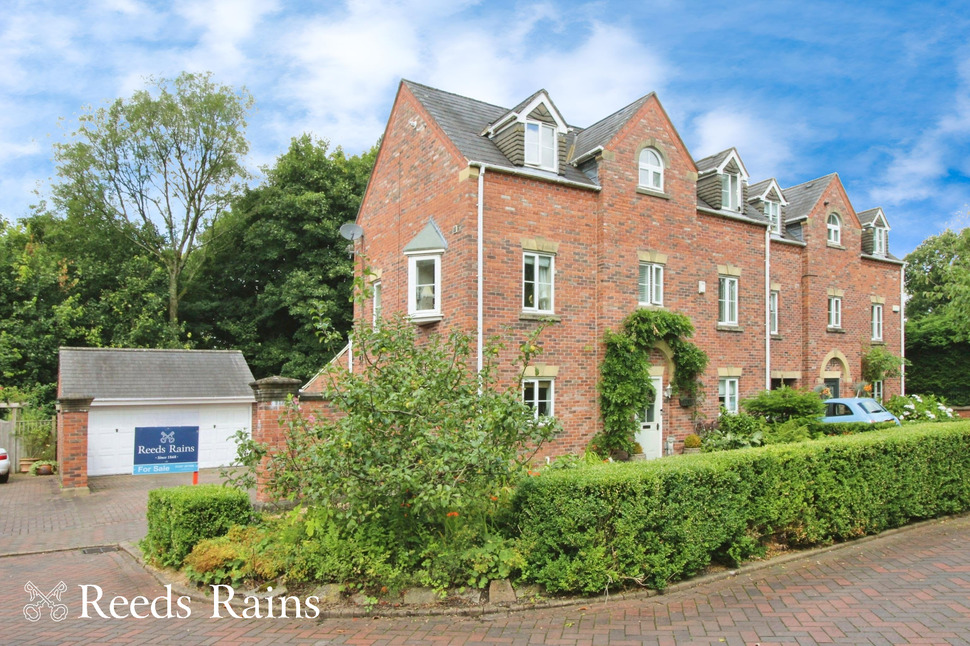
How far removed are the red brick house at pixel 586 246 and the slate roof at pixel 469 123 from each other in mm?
59

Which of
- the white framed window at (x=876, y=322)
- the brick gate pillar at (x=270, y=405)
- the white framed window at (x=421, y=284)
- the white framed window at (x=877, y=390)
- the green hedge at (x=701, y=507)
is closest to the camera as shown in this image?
the green hedge at (x=701, y=507)

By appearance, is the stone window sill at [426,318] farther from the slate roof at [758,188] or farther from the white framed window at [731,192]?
the slate roof at [758,188]

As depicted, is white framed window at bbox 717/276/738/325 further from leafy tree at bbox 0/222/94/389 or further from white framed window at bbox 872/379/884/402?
leafy tree at bbox 0/222/94/389

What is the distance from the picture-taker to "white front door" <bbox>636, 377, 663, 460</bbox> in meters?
16.4

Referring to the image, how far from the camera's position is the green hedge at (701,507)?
6543 millimetres

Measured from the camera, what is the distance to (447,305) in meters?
14.8

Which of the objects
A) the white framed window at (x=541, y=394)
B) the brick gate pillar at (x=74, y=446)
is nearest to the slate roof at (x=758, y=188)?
the white framed window at (x=541, y=394)

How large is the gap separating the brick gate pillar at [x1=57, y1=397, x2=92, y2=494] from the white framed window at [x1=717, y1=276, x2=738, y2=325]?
17.3m

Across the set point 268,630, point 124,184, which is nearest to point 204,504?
point 268,630

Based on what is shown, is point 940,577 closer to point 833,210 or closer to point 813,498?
point 813,498

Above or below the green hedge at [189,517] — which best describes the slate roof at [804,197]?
above

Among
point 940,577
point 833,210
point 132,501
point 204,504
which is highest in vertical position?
point 833,210

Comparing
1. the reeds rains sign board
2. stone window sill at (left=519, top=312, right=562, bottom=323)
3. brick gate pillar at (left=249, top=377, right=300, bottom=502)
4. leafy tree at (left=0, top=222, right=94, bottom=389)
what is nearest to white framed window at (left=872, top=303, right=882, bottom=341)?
stone window sill at (left=519, top=312, right=562, bottom=323)

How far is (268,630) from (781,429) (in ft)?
45.6
